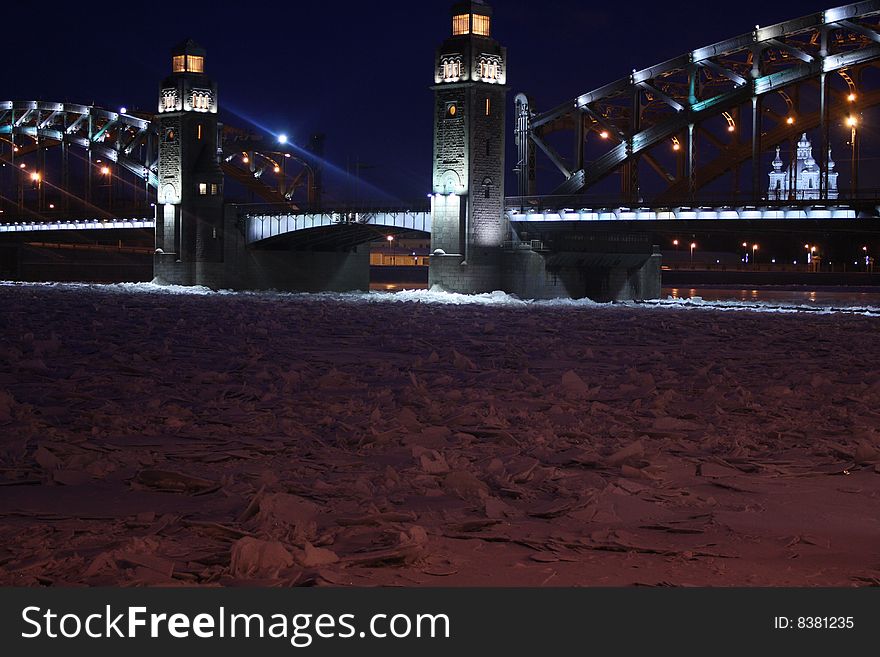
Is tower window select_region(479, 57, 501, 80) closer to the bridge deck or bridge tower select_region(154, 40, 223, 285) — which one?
the bridge deck

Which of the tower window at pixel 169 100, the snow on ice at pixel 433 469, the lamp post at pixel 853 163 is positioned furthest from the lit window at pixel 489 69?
the snow on ice at pixel 433 469

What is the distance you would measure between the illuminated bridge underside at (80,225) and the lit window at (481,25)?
35.4 m

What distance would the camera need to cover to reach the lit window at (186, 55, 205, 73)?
8762 centimetres

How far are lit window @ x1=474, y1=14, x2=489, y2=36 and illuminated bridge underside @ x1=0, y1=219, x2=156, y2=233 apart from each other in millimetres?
35442

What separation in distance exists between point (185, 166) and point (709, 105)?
40.4 meters

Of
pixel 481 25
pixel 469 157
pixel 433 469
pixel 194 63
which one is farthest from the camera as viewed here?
pixel 194 63

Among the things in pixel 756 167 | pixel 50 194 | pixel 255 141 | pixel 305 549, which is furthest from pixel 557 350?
pixel 50 194

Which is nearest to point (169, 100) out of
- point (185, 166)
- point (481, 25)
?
point (185, 166)

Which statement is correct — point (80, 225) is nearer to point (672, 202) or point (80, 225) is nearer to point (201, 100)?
point (201, 100)

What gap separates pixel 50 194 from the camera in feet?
450

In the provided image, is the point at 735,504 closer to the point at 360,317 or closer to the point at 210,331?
the point at 210,331

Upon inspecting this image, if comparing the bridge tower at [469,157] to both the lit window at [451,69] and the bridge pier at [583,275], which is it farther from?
the bridge pier at [583,275]

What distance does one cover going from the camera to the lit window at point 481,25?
68.8 m

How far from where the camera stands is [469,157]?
68.5 meters
